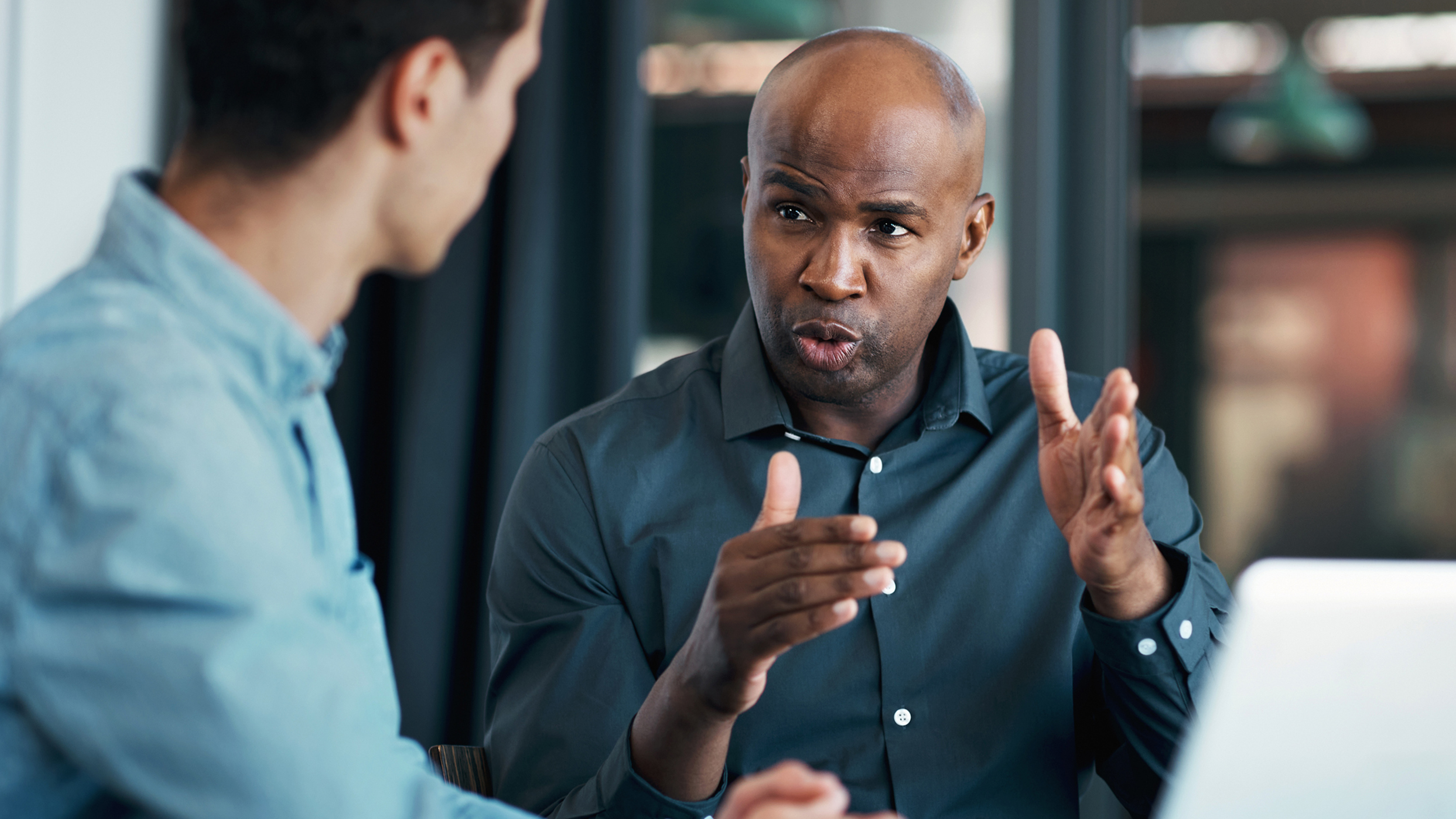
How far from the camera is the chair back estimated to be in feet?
3.99

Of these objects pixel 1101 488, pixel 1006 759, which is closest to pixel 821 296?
pixel 1101 488

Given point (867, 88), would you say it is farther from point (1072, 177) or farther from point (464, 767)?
point (1072, 177)

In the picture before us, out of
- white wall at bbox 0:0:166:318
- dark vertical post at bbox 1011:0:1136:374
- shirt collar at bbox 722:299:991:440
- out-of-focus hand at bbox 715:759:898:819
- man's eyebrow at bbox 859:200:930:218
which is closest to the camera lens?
out-of-focus hand at bbox 715:759:898:819

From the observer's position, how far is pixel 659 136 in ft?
13.2

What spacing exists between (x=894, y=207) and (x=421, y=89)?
641 mm

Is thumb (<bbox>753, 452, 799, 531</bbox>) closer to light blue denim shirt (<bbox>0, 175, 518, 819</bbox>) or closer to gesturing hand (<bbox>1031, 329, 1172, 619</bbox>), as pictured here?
gesturing hand (<bbox>1031, 329, 1172, 619</bbox>)

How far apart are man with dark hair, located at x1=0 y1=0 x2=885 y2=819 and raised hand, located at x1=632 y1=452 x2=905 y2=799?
0.20 meters

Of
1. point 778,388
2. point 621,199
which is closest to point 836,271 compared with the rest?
point 778,388

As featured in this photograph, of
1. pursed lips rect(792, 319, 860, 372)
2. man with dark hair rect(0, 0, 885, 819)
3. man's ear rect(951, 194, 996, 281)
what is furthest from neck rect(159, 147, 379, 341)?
man's ear rect(951, 194, 996, 281)

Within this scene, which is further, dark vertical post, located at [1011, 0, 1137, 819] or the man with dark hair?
dark vertical post, located at [1011, 0, 1137, 819]

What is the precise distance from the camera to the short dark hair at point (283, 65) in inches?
29.9

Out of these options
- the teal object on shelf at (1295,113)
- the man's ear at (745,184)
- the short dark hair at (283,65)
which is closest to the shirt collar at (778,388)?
the man's ear at (745,184)

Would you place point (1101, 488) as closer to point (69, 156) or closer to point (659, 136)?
point (69, 156)

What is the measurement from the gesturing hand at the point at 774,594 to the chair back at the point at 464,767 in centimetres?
31
